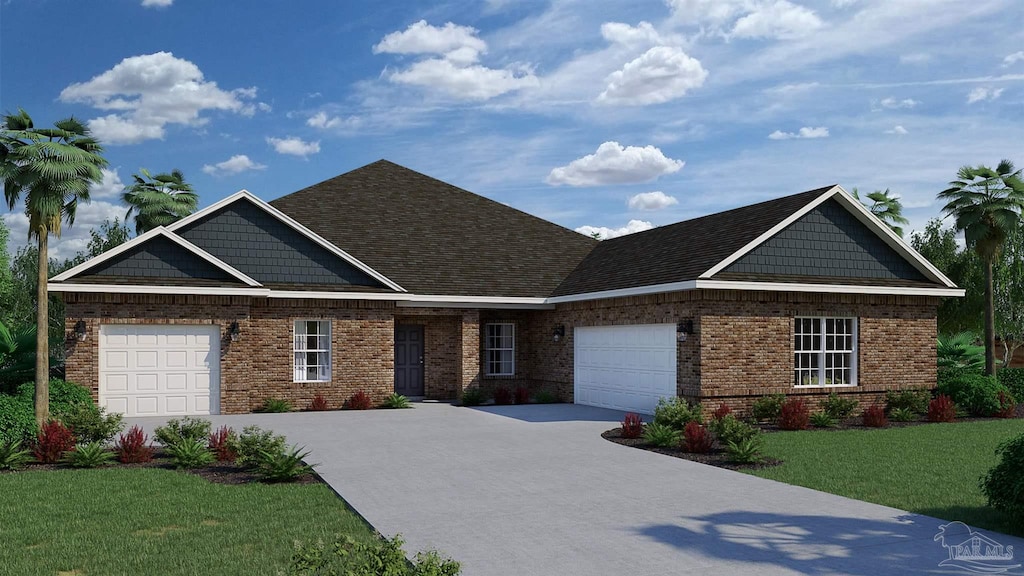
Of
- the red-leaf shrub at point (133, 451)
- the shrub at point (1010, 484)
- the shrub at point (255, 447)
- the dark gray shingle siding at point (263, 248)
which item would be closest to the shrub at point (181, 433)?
the red-leaf shrub at point (133, 451)

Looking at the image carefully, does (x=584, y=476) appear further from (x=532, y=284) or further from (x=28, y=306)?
(x=28, y=306)

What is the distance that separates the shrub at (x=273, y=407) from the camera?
2195 centimetres

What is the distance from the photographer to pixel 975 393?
2127cm

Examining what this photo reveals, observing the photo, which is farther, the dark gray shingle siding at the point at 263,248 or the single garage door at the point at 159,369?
the dark gray shingle siding at the point at 263,248

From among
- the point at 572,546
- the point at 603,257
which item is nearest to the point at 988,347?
the point at 603,257

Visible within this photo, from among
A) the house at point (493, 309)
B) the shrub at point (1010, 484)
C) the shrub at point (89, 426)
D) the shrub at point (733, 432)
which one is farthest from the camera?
the house at point (493, 309)

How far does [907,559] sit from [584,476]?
199 inches

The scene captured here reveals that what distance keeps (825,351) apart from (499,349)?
32.9 ft

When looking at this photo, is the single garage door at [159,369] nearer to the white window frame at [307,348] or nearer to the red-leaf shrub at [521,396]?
the white window frame at [307,348]

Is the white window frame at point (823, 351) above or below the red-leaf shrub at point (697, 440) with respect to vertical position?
above

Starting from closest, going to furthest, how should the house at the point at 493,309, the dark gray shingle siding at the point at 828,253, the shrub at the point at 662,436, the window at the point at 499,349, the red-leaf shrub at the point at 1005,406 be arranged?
the shrub at the point at 662,436, the house at the point at 493,309, the dark gray shingle siding at the point at 828,253, the red-leaf shrub at the point at 1005,406, the window at the point at 499,349

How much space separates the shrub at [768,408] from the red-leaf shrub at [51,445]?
13547 millimetres

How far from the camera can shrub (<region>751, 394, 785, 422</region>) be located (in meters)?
18.8

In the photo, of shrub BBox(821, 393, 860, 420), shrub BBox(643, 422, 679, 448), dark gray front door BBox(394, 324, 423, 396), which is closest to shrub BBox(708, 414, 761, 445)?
shrub BBox(643, 422, 679, 448)
